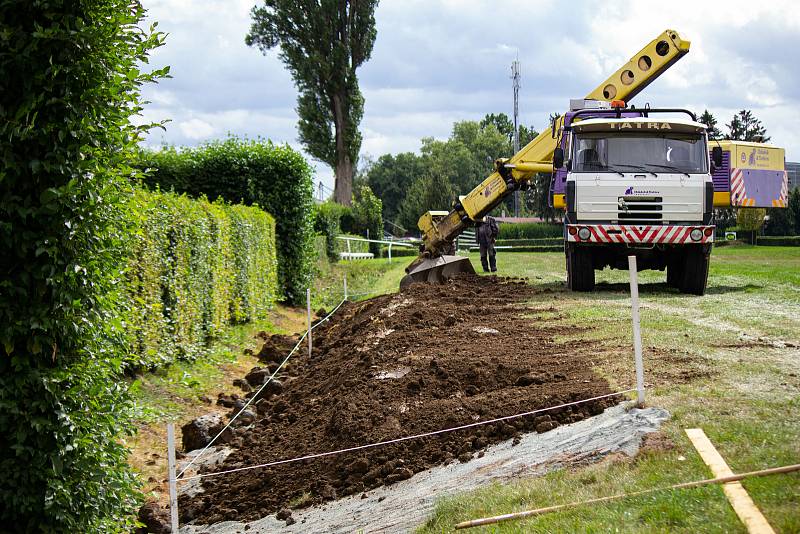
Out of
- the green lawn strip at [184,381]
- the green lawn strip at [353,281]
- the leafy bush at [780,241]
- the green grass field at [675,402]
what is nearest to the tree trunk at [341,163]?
the green lawn strip at [353,281]

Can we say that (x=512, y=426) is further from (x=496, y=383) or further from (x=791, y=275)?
(x=791, y=275)

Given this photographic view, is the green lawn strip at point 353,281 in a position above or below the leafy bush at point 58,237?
below

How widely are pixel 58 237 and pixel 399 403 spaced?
12.8 feet

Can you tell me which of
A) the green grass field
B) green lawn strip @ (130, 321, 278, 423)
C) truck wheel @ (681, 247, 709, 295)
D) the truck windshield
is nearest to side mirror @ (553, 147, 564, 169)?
the truck windshield

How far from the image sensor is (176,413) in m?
11.2

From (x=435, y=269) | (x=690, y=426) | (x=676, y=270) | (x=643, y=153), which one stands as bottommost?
(x=690, y=426)

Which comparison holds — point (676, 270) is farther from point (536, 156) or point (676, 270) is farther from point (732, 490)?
point (732, 490)

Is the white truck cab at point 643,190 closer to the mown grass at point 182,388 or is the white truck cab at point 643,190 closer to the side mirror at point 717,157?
the side mirror at point 717,157

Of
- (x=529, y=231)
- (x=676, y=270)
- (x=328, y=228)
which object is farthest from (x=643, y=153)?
(x=529, y=231)

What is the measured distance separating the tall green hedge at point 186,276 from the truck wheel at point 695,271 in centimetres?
832

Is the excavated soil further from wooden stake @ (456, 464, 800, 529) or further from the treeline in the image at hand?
the treeline

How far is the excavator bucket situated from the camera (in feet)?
69.1

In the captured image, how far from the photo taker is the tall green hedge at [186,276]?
12016 millimetres

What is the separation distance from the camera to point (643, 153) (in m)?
15.2
